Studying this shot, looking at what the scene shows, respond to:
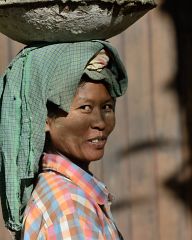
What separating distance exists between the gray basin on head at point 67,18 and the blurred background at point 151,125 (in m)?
2.08

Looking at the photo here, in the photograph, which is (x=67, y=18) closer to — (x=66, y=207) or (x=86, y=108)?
(x=86, y=108)

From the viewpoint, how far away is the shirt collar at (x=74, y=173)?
3.05 meters

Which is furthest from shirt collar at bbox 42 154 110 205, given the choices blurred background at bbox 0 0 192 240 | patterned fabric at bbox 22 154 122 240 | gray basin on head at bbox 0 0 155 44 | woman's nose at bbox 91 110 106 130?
blurred background at bbox 0 0 192 240

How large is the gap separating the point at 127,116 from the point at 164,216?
1.83ft

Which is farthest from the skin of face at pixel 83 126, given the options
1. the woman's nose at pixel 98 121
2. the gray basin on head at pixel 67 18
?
the gray basin on head at pixel 67 18

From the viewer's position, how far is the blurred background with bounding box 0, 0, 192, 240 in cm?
518

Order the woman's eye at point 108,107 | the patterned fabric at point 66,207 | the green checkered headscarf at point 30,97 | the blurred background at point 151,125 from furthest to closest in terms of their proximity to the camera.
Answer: the blurred background at point 151,125 → the woman's eye at point 108,107 → the green checkered headscarf at point 30,97 → the patterned fabric at point 66,207

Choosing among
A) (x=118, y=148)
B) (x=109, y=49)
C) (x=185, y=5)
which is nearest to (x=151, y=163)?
(x=118, y=148)

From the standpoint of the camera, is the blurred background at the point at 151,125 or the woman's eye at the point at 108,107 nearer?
the woman's eye at the point at 108,107

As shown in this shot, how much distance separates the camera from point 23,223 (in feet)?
9.85

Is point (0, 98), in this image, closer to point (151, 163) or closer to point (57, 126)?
point (57, 126)

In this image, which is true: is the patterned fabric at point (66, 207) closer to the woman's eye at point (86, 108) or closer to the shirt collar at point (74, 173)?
the shirt collar at point (74, 173)

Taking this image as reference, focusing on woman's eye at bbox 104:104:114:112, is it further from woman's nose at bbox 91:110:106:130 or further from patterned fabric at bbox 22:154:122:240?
patterned fabric at bbox 22:154:122:240

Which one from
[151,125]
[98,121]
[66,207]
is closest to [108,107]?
[98,121]
